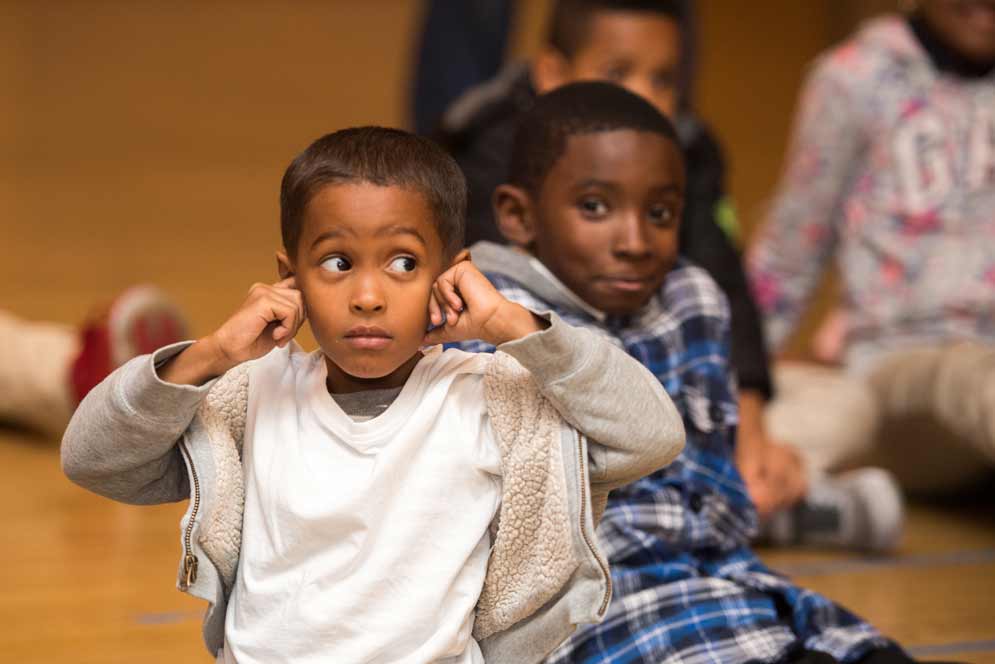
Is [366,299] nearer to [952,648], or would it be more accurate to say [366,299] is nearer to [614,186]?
[614,186]

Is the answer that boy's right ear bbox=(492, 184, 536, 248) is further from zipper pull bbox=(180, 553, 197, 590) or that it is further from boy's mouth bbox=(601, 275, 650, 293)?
zipper pull bbox=(180, 553, 197, 590)

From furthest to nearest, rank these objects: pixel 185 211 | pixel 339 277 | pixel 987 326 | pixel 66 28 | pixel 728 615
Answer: pixel 66 28 → pixel 185 211 → pixel 987 326 → pixel 728 615 → pixel 339 277

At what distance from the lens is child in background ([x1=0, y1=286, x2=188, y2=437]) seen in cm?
233

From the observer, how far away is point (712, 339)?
4.84 ft

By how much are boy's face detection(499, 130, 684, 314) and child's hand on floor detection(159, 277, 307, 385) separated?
36 centimetres

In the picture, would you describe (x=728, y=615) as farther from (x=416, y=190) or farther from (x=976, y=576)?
(x=976, y=576)

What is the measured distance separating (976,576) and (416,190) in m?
1.25

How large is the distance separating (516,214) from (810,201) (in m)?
1.14

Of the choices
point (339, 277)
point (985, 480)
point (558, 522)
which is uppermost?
point (339, 277)

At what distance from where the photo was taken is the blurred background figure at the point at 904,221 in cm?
230

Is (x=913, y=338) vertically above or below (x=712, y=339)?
below

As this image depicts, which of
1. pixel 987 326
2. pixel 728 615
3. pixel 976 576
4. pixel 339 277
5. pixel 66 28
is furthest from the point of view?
pixel 66 28

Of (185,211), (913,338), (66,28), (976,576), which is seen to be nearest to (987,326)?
(913,338)

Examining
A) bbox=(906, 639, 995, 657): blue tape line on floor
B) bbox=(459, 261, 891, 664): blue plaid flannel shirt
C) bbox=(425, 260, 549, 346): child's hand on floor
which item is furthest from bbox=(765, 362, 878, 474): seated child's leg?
bbox=(425, 260, 549, 346): child's hand on floor
